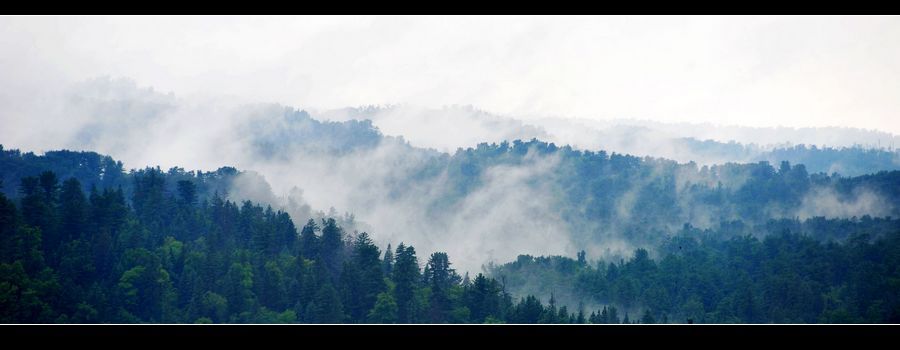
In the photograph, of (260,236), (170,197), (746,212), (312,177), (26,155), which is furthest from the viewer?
(312,177)

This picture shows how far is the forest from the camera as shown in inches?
1289

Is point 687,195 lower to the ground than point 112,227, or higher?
higher

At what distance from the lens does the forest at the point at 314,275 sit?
32750 mm

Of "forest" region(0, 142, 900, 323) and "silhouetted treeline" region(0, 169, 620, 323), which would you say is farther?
"forest" region(0, 142, 900, 323)

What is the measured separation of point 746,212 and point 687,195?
18.7ft

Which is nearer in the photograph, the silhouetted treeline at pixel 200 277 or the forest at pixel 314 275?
the silhouetted treeline at pixel 200 277

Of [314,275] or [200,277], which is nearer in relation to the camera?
[200,277]

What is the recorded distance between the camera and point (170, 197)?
136ft

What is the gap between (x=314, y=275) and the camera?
36.1 m

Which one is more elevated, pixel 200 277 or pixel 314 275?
pixel 314 275
